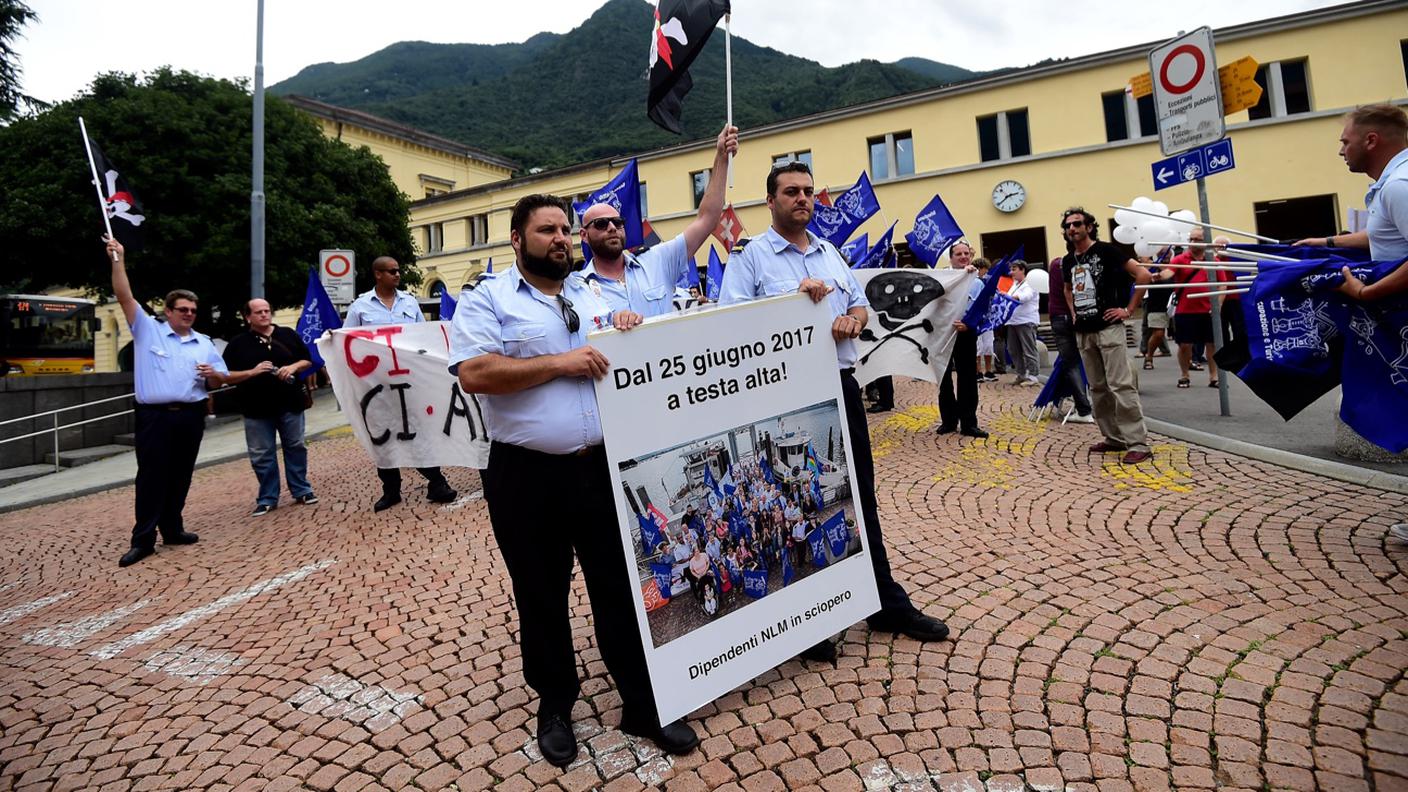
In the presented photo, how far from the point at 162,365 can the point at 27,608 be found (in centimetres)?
194

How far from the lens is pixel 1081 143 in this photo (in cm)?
2450

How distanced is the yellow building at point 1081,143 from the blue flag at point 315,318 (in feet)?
72.9

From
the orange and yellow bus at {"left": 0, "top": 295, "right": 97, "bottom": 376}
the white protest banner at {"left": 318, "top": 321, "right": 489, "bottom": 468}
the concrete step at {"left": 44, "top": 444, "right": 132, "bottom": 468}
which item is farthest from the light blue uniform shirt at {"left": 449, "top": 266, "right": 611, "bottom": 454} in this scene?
the orange and yellow bus at {"left": 0, "top": 295, "right": 97, "bottom": 376}

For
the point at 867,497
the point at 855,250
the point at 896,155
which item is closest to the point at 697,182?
the point at 896,155

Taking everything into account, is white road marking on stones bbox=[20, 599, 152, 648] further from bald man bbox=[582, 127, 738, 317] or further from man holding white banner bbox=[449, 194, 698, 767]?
bald man bbox=[582, 127, 738, 317]

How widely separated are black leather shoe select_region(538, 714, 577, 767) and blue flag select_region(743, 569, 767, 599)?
32.0 inches

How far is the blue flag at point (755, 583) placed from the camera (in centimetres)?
260

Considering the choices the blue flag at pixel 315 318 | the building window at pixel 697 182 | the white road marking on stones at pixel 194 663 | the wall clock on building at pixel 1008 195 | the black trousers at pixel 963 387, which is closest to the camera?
the white road marking on stones at pixel 194 663

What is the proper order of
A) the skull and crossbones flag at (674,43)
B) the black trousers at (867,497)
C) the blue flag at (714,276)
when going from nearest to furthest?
the black trousers at (867,497), the skull and crossbones flag at (674,43), the blue flag at (714,276)

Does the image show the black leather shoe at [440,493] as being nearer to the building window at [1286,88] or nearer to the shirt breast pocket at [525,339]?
the shirt breast pocket at [525,339]

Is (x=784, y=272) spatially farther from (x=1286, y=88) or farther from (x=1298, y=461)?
(x=1286, y=88)

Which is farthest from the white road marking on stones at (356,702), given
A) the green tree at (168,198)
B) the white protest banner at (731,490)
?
the green tree at (168,198)

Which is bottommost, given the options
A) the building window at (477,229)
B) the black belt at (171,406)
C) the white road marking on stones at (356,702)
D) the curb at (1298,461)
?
the white road marking on stones at (356,702)

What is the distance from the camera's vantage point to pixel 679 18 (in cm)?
361
